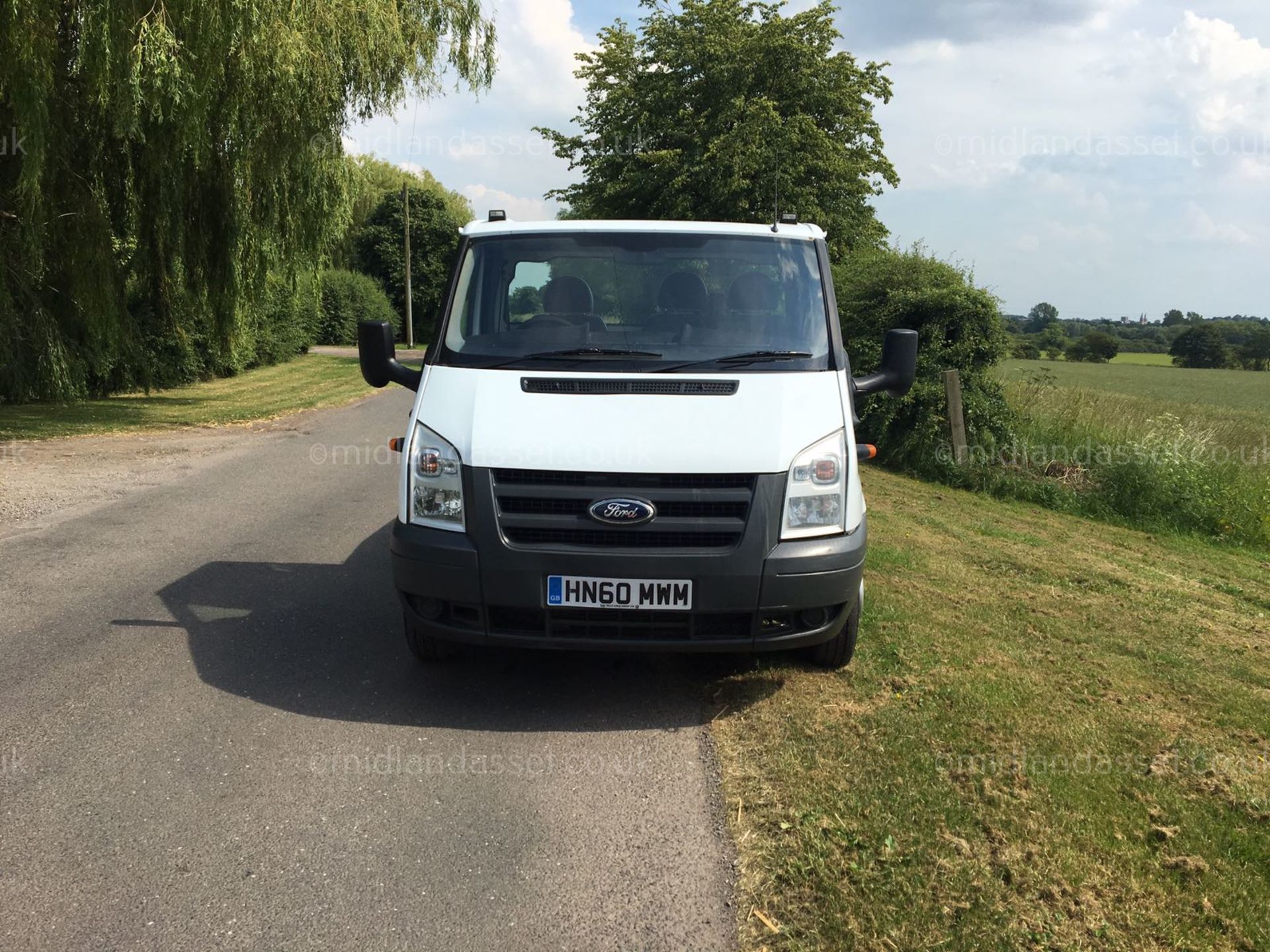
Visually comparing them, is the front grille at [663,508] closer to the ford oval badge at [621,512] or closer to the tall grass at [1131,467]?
the ford oval badge at [621,512]

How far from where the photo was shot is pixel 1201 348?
58.1 metres

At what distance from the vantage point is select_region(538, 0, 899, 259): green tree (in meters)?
23.9

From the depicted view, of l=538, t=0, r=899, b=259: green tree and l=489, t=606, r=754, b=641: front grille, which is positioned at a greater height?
l=538, t=0, r=899, b=259: green tree

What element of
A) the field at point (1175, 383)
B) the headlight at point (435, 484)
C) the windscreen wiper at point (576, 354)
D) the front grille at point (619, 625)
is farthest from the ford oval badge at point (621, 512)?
the field at point (1175, 383)

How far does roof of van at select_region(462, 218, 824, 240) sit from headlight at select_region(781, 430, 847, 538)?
1.48 meters

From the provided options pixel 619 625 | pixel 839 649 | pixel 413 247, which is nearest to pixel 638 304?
pixel 619 625

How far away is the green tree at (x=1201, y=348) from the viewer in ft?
188

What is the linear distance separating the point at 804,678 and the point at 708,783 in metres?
1.21

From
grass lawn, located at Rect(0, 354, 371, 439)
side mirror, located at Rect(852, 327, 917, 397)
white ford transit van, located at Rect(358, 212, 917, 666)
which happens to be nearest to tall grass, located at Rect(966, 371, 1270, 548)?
side mirror, located at Rect(852, 327, 917, 397)

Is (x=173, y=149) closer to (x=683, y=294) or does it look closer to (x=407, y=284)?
(x=683, y=294)

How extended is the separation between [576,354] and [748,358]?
836 millimetres

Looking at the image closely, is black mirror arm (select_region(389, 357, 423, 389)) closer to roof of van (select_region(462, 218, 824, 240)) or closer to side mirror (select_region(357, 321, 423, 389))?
side mirror (select_region(357, 321, 423, 389))

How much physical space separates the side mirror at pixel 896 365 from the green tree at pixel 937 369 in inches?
297

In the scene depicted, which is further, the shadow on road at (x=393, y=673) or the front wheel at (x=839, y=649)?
the front wheel at (x=839, y=649)
